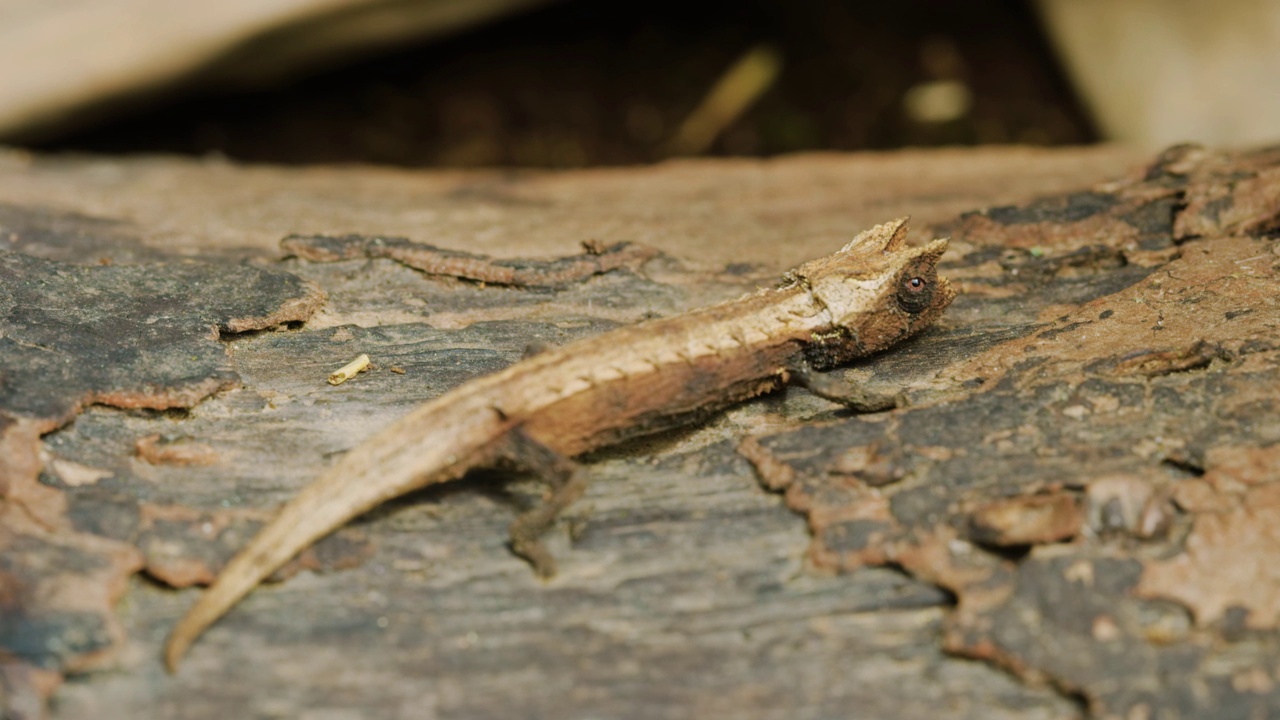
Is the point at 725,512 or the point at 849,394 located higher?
the point at 849,394

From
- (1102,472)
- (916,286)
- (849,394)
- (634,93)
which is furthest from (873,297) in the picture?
(634,93)

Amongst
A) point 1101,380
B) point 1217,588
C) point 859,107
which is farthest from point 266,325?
point 859,107

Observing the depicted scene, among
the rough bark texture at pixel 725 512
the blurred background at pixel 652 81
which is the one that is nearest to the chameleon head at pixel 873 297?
the rough bark texture at pixel 725 512

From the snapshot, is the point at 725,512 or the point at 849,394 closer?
the point at 725,512

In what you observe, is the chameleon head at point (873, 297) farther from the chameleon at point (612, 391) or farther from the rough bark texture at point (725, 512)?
the rough bark texture at point (725, 512)

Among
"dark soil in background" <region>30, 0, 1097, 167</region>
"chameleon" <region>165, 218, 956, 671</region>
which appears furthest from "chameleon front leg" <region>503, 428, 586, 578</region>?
"dark soil in background" <region>30, 0, 1097, 167</region>

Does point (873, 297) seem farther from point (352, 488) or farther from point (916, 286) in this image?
point (352, 488)

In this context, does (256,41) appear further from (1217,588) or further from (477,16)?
(1217,588)
